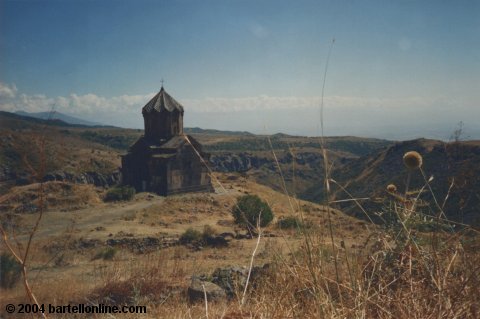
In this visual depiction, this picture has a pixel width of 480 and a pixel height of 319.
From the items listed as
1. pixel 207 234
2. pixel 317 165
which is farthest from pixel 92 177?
pixel 317 165

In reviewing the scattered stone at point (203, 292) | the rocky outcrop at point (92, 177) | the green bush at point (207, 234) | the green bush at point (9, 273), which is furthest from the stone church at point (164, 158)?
the scattered stone at point (203, 292)

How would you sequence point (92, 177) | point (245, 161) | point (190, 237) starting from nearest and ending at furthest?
point (190, 237), point (92, 177), point (245, 161)

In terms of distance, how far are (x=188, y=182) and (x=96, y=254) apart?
14.3 metres

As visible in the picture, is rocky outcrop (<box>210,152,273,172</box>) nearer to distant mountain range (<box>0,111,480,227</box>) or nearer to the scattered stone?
distant mountain range (<box>0,111,480,227</box>)

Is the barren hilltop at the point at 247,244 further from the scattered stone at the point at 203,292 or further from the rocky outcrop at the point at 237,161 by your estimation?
the rocky outcrop at the point at 237,161

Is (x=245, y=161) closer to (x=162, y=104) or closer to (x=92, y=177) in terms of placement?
(x=92, y=177)

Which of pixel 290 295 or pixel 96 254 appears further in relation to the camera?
pixel 96 254

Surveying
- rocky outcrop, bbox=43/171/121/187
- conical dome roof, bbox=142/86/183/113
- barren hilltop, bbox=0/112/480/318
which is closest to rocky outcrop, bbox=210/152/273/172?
rocky outcrop, bbox=43/171/121/187

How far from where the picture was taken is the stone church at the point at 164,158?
27062mm

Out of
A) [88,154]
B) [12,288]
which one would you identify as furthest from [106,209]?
[88,154]

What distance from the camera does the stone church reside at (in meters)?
27.1

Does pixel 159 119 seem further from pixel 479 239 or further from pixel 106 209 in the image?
pixel 479 239

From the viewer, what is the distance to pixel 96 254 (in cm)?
1394

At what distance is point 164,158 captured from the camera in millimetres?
26719
